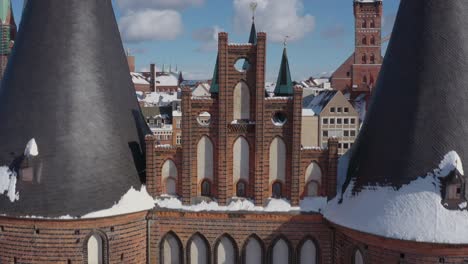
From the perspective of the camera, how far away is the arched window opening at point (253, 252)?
13.0 metres

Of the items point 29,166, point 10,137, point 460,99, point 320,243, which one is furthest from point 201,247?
point 460,99

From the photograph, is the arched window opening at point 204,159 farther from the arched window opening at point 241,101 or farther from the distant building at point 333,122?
the distant building at point 333,122

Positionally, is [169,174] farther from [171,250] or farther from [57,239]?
[57,239]

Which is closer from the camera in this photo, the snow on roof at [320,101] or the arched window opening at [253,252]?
the arched window opening at [253,252]

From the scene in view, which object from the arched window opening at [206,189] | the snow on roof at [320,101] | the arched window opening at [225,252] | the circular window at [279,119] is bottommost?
the arched window opening at [225,252]

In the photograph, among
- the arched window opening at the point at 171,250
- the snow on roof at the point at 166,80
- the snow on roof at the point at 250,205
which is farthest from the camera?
the snow on roof at the point at 166,80

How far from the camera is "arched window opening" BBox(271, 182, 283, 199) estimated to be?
519 inches

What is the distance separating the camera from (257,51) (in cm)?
1271

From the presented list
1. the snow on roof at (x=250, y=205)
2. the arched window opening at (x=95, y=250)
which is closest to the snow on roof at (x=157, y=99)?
the snow on roof at (x=250, y=205)

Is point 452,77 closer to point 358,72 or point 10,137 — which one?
point 10,137

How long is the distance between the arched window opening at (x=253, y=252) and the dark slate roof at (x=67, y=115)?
352cm

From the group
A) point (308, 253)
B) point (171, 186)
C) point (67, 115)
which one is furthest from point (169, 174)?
point (308, 253)

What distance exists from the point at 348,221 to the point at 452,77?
429 cm

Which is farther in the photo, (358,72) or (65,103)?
(358,72)
